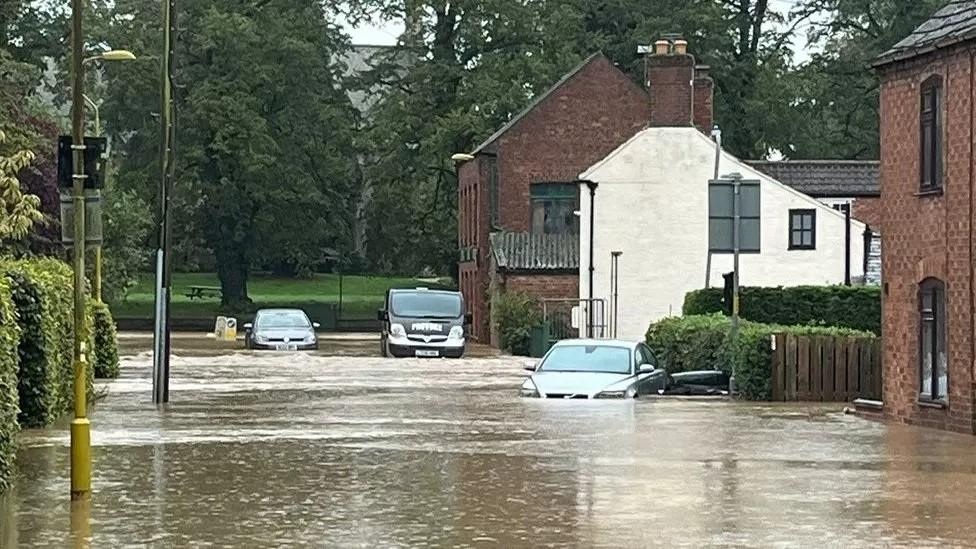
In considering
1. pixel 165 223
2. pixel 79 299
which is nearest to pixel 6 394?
pixel 79 299

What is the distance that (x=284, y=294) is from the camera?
339 feet

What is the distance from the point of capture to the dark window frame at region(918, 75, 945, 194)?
86.9 feet

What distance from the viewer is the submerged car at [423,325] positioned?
54.0 metres

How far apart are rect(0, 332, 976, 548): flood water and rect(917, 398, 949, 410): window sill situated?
0.53 meters

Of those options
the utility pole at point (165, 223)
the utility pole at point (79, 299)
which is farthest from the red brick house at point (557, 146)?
the utility pole at point (79, 299)

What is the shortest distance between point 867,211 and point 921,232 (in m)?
31.3

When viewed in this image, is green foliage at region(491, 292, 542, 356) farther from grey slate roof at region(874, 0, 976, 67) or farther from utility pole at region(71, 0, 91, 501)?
utility pole at region(71, 0, 91, 501)

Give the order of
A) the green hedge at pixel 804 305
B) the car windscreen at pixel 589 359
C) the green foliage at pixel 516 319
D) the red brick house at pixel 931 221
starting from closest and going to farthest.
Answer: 1. the red brick house at pixel 931 221
2. the car windscreen at pixel 589 359
3. the green hedge at pixel 804 305
4. the green foliage at pixel 516 319

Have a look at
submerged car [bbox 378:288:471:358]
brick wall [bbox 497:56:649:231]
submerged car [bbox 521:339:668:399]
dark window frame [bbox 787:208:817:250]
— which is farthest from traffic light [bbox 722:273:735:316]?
brick wall [bbox 497:56:649:231]

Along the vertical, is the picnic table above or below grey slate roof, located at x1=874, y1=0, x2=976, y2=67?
below

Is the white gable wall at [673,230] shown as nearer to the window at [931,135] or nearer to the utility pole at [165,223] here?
the utility pole at [165,223]

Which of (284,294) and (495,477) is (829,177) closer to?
(495,477)

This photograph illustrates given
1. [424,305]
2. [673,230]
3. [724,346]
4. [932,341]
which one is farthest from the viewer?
[673,230]

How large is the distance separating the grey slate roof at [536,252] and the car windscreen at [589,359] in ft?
96.3
